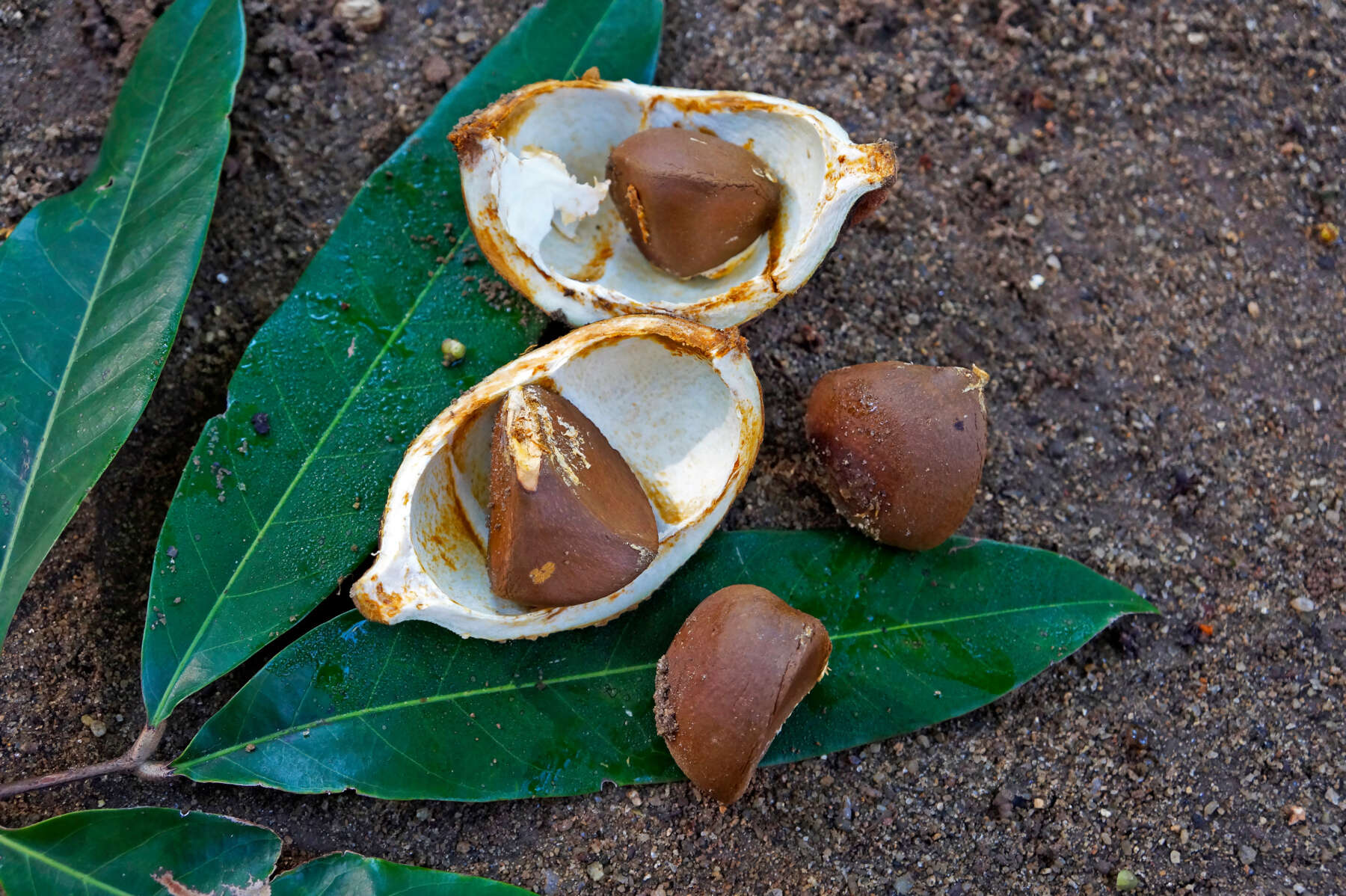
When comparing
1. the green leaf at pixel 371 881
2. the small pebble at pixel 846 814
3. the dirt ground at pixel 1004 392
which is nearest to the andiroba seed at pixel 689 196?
the dirt ground at pixel 1004 392

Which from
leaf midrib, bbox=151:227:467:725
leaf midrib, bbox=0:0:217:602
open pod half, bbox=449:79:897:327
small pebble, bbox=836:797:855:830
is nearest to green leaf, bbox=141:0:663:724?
leaf midrib, bbox=151:227:467:725

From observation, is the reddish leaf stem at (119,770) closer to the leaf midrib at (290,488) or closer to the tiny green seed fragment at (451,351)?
the leaf midrib at (290,488)

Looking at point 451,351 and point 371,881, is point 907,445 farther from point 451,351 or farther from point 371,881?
point 371,881

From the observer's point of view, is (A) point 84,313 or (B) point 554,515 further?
(A) point 84,313

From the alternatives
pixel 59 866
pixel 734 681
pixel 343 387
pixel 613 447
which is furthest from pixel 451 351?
pixel 59 866

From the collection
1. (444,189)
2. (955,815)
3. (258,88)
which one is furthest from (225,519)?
(955,815)

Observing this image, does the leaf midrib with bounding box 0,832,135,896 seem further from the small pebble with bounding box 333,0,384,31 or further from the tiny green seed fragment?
the small pebble with bounding box 333,0,384,31
